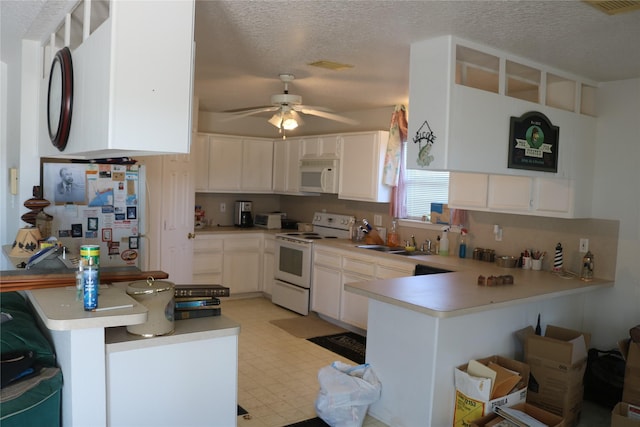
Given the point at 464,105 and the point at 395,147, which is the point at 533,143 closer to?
the point at 464,105

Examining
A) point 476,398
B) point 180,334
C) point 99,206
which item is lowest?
point 476,398

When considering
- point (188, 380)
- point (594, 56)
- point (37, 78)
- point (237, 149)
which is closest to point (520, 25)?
point (594, 56)

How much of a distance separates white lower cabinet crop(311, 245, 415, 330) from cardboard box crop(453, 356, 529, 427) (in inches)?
62.2

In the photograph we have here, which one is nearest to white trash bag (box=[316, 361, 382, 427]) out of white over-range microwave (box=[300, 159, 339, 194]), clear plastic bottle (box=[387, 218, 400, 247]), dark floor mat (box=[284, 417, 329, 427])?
dark floor mat (box=[284, 417, 329, 427])

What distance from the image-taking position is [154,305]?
222 cm

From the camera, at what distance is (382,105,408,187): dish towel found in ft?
17.7

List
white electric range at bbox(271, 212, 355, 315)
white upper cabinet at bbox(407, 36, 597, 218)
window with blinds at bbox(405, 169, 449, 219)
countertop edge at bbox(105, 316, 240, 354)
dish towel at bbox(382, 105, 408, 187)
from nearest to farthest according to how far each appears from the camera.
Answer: countertop edge at bbox(105, 316, 240, 354) → white upper cabinet at bbox(407, 36, 597, 218) → window with blinds at bbox(405, 169, 449, 219) → dish towel at bbox(382, 105, 408, 187) → white electric range at bbox(271, 212, 355, 315)

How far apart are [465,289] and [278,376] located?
1.64 metres

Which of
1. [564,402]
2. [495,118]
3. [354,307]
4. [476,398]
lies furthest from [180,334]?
[354,307]

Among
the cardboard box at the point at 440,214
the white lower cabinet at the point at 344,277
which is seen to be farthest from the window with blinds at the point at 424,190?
the white lower cabinet at the point at 344,277

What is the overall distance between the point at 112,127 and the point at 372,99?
12.1 feet

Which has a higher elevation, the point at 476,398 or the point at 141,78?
the point at 141,78

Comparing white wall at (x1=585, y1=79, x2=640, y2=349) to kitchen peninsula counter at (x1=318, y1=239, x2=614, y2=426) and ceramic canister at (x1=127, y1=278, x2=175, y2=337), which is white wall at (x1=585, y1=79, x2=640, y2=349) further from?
ceramic canister at (x1=127, y1=278, x2=175, y2=337)

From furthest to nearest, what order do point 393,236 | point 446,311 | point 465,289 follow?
point 393,236, point 465,289, point 446,311
